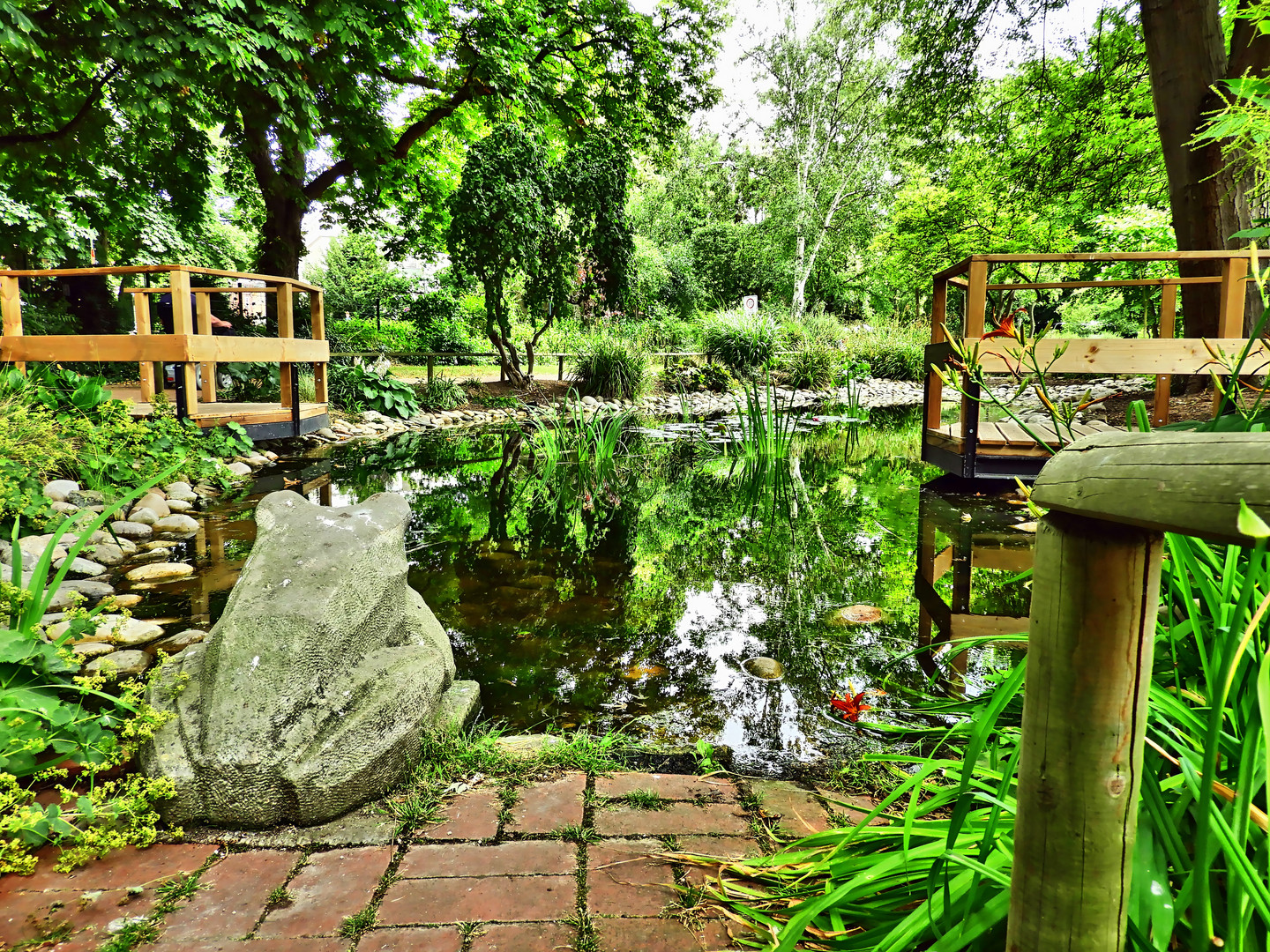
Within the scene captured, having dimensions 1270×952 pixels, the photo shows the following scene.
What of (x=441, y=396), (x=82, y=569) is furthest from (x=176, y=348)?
(x=441, y=396)

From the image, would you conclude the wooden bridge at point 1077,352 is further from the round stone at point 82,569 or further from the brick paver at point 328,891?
the round stone at point 82,569

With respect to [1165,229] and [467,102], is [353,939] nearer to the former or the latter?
[467,102]

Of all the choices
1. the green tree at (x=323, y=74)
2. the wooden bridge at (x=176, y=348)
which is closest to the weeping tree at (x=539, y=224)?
the green tree at (x=323, y=74)

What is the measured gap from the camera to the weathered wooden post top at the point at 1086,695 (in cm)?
66

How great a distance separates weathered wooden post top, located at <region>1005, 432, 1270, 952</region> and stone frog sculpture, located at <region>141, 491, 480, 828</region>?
1530 mm

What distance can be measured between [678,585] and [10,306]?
6.62 m

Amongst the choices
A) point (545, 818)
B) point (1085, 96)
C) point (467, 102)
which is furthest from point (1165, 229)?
point (545, 818)

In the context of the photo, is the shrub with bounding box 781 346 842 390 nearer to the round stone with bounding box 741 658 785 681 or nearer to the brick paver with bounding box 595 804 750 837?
the round stone with bounding box 741 658 785 681

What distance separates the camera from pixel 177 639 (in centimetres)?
288

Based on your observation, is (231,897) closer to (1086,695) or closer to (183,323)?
(1086,695)

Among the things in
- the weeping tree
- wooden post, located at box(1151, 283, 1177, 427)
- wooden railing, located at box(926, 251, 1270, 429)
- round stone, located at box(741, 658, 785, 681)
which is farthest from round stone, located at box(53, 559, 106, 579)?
the weeping tree

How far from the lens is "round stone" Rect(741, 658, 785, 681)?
2.66 meters

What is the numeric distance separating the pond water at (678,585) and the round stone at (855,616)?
0.09 ft

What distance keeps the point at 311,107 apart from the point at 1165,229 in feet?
40.0
